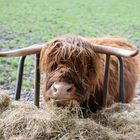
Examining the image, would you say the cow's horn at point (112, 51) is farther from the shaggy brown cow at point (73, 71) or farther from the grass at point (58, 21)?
the grass at point (58, 21)

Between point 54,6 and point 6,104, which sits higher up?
point 6,104

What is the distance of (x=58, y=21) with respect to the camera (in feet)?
58.5

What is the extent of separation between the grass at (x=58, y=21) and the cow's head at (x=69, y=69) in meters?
3.84

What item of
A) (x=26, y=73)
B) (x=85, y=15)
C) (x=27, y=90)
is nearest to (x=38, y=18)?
(x=85, y=15)

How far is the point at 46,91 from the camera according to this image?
13.5 ft

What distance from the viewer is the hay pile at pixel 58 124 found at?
3.37 meters

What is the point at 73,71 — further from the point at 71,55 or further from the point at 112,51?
the point at 112,51

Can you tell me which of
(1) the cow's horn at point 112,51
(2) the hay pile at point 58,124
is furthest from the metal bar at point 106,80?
(2) the hay pile at point 58,124

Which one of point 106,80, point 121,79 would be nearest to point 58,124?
point 106,80

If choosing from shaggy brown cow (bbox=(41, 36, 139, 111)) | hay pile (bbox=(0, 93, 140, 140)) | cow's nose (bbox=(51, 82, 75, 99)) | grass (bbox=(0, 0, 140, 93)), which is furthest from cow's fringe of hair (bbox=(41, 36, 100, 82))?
grass (bbox=(0, 0, 140, 93))

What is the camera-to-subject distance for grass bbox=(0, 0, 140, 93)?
1282 cm

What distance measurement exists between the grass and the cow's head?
3837 millimetres

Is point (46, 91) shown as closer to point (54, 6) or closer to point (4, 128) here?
point (4, 128)

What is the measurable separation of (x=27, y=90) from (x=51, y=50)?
3.37 metres
